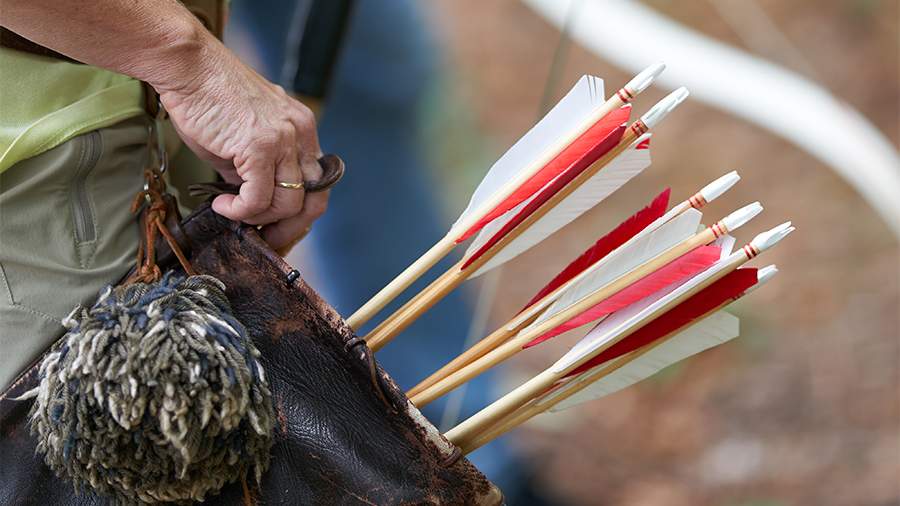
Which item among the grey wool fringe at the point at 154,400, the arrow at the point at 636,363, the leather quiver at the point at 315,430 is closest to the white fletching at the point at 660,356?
the arrow at the point at 636,363

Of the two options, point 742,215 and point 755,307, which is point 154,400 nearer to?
point 742,215

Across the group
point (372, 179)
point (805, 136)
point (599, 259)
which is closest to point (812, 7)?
point (805, 136)

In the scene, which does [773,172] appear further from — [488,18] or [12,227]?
[12,227]

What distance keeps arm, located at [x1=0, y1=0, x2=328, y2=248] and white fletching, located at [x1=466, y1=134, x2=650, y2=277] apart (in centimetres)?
16

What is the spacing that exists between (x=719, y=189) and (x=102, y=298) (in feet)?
1.65

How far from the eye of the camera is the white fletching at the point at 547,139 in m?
0.79

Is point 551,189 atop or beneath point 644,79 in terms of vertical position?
beneath

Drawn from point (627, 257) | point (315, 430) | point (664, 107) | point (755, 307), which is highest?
point (664, 107)

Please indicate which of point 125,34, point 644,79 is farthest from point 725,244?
point 125,34

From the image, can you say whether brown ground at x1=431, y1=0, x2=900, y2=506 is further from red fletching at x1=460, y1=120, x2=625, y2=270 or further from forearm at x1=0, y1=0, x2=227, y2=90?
forearm at x1=0, y1=0, x2=227, y2=90

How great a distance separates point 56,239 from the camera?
0.80 m

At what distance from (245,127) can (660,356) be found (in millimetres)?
403

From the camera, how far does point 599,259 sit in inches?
32.2

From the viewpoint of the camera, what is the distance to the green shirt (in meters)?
0.77
